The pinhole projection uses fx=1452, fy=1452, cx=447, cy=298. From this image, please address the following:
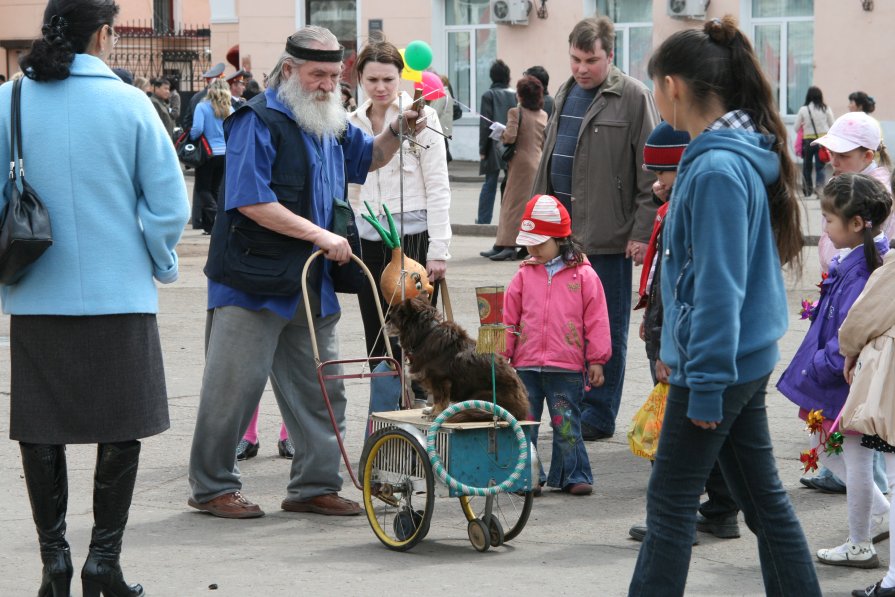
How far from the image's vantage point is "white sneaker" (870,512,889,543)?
562 cm

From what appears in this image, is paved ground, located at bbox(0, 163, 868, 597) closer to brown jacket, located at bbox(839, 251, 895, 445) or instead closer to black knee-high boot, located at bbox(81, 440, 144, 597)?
black knee-high boot, located at bbox(81, 440, 144, 597)

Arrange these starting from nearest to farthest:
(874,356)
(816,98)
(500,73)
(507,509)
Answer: (874,356) < (507,509) < (500,73) < (816,98)

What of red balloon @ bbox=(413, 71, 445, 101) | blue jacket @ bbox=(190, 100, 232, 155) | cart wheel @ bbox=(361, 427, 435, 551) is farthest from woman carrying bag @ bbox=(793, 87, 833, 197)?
cart wheel @ bbox=(361, 427, 435, 551)

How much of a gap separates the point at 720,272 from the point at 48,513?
2.34 metres

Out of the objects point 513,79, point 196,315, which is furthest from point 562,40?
point 196,315

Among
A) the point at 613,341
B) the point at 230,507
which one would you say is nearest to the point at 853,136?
the point at 613,341

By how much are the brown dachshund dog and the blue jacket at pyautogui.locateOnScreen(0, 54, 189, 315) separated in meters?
1.21

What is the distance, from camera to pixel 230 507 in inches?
235

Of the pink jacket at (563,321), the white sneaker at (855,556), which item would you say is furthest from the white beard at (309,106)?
the white sneaker at (855,556)

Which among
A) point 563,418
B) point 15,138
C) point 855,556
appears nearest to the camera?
point 15,138

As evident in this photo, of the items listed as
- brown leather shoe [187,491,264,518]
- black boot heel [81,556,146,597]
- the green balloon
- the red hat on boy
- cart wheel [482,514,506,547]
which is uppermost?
the green balloon

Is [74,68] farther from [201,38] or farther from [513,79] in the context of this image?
[201,38]

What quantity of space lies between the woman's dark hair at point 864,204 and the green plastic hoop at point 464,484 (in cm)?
145

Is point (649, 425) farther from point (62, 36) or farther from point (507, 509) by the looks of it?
point (62, 36)
